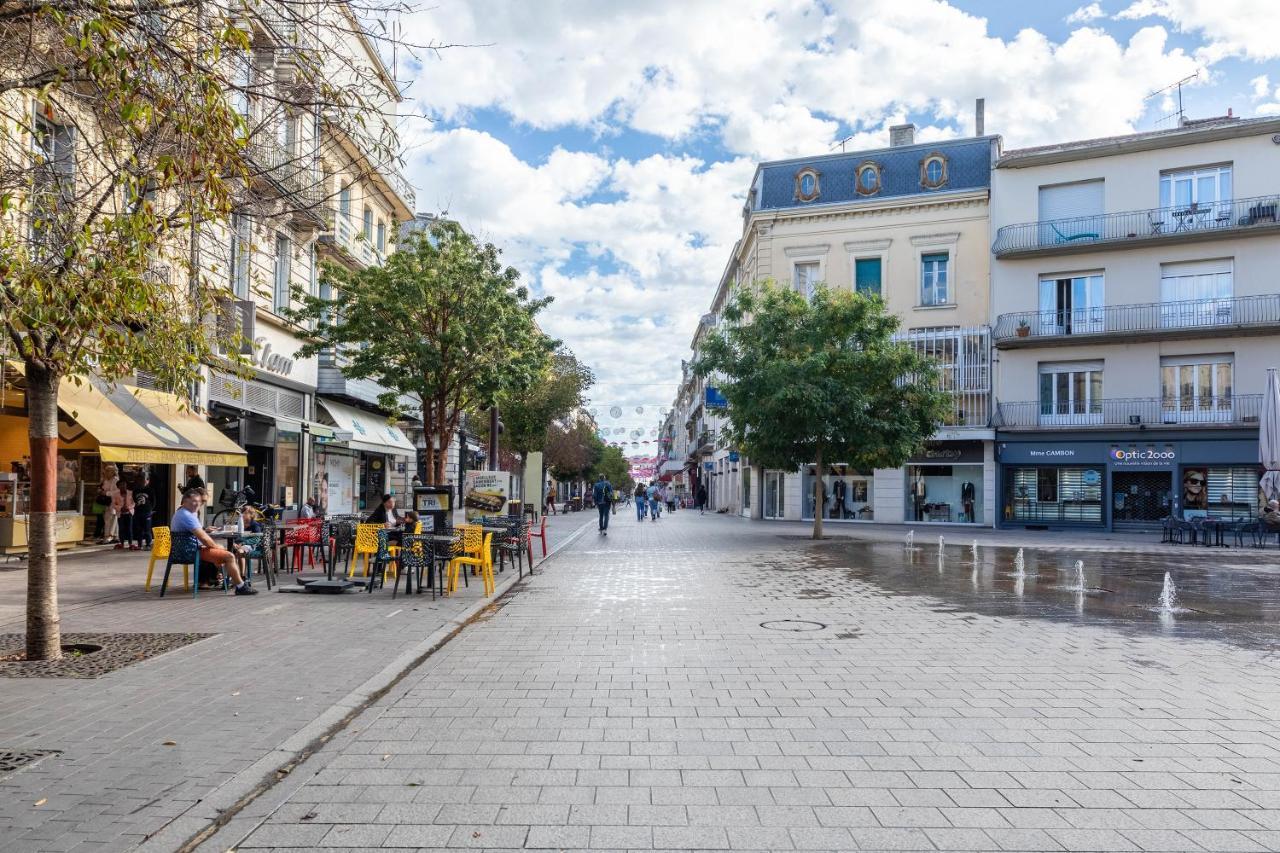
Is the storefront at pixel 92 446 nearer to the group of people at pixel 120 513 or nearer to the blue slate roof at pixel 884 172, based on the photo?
the group of people at pixel 120 513

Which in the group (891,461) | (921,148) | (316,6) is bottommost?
(891,461)

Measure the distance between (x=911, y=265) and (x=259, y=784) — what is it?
116 ft

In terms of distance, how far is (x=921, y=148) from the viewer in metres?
36.4

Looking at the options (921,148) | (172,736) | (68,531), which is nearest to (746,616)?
(172,736)

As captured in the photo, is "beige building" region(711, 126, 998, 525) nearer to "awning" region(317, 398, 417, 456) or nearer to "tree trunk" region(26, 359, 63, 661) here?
"awning" region(317, 398, 417, 456)

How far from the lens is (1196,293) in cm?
3161

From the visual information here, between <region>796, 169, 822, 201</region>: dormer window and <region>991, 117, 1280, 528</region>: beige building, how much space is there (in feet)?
23.7

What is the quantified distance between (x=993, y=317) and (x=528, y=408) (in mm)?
20998

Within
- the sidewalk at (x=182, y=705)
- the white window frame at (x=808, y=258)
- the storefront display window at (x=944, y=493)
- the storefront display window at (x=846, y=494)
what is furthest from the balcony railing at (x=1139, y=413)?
the sidewalk at (x=182, y=705)

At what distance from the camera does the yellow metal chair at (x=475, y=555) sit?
39.5ft

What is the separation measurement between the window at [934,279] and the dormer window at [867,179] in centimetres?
357

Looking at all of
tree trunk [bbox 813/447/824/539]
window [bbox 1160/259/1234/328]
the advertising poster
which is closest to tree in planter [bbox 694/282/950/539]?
tree trunk [bbox 813/447/824/539]

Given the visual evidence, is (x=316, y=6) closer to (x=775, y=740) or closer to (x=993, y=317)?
(x=775, y=740)

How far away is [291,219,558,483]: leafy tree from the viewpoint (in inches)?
669
